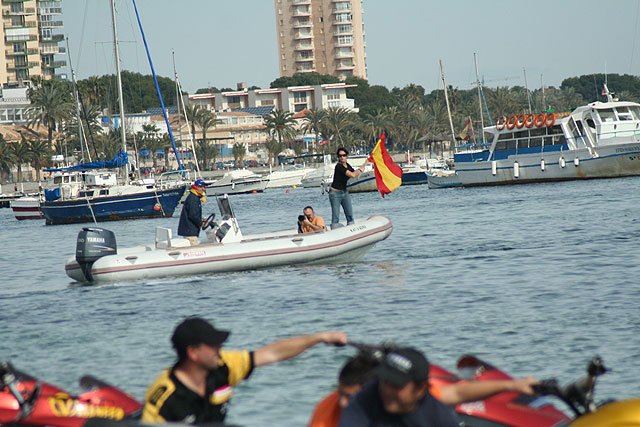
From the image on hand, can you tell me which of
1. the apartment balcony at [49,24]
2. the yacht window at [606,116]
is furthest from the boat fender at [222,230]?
the apartment balcony at [49,24]

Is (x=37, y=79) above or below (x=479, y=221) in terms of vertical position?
above

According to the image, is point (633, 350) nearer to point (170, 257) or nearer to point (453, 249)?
point (170, 257)

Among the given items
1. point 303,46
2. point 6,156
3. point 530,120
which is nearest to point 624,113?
point 530,120

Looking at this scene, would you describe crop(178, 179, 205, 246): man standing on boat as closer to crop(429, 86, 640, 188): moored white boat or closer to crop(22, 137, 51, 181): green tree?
crop(429, 86, 640, 188): moored white boat

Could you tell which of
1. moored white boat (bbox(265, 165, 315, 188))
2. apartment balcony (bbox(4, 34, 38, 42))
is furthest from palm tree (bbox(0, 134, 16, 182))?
apartment balcony (bbox(4, 34, 38, 42))

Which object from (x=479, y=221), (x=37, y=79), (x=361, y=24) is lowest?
(x=479, y=221)

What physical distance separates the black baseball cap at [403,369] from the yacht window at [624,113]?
43242 mm

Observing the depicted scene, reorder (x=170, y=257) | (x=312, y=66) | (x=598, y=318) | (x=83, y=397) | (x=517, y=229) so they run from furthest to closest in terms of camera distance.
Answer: (x=312, y=66)
(x=517, y=229)
(x=170, y=257)
(x=598, y=318)
(x=83, y=397)

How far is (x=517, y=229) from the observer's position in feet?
83.2

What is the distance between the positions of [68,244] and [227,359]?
27385mm

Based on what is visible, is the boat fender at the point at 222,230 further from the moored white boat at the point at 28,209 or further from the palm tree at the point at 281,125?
the palm tree at the point at 281,125

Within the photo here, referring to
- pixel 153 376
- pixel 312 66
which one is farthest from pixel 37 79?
pixel 153 376

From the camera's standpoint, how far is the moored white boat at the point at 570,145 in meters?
44.2

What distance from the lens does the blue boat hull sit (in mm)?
41344
